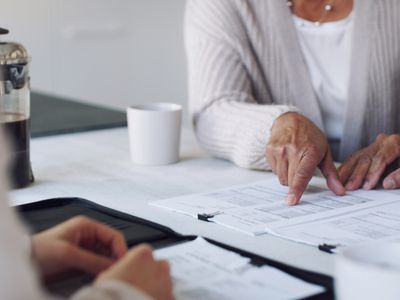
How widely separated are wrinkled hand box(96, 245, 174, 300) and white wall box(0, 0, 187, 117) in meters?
2.59

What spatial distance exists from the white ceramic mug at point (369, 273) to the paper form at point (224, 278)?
0.09 m

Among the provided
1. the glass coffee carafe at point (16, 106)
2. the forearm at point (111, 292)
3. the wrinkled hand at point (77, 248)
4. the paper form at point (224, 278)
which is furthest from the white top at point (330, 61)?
the forearm at point (111, 292)

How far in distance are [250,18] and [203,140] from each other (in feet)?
0.93

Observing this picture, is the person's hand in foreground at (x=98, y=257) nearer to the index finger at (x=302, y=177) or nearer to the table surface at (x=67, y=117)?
the index finger at (x=302, y=177)

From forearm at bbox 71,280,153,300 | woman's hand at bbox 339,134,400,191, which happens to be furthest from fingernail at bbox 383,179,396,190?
forearm at bbox 71,280,153,300

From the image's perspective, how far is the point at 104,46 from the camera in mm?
3479

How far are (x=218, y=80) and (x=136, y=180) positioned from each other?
0.36 m

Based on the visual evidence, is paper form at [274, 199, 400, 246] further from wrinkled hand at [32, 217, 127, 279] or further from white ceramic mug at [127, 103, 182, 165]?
white ceramic mug at [127, 103, 182, 165]

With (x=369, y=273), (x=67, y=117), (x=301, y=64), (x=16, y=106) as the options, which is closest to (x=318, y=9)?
(x=301, y=64)

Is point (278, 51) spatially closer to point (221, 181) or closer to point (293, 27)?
point (293, 27)

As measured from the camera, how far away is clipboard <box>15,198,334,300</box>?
801 millimetres

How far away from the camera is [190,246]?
941 mm

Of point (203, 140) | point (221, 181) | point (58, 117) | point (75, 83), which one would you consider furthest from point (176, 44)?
point (221, 181)

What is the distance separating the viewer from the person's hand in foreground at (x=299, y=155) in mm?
1216
